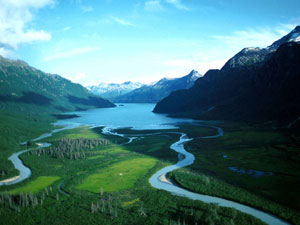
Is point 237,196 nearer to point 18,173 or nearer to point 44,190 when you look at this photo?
point 44,190

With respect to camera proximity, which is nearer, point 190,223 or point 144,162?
point 190,223

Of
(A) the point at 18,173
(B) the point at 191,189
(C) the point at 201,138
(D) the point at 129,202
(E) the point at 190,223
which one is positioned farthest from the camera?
(C) the point at 201,138

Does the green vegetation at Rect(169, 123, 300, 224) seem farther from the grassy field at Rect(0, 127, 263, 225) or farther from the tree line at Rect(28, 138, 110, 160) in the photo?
the tree line at Rect(28, 138, 110, 160)

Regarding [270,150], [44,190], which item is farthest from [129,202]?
[270,150]

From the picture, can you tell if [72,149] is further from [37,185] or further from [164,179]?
[164,179]

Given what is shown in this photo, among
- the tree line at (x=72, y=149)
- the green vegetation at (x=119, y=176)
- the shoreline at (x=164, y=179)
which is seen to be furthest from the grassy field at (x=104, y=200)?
the tree line at (x=72, y=149)
